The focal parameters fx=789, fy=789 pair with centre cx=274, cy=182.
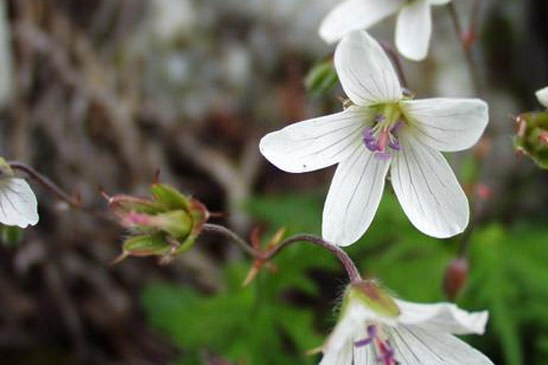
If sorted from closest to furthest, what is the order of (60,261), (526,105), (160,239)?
(160,239) < (60,261) < (526,105)

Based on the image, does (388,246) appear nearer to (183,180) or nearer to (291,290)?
(291,290)

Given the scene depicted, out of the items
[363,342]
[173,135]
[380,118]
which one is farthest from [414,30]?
[173,135]

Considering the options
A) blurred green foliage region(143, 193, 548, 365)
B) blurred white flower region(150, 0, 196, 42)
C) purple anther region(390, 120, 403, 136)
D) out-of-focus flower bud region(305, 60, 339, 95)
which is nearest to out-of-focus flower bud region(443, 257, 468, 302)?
blurred green foliage region(143, 193, 548, 365)

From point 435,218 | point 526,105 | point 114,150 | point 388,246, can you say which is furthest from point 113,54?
point 435,218

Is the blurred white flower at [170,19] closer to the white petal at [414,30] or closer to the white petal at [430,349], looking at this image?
the white petal at [414,30]

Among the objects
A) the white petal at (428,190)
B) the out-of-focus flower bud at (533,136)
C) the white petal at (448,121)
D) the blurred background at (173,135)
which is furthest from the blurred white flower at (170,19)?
the out-of-focus flower bud at (533,136)

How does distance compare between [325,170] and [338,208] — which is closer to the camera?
[338,208]

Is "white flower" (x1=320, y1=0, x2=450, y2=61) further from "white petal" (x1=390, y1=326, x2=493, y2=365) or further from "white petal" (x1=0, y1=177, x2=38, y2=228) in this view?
"white petal" (x1=0, y1=177, x2=38, y2=228)
